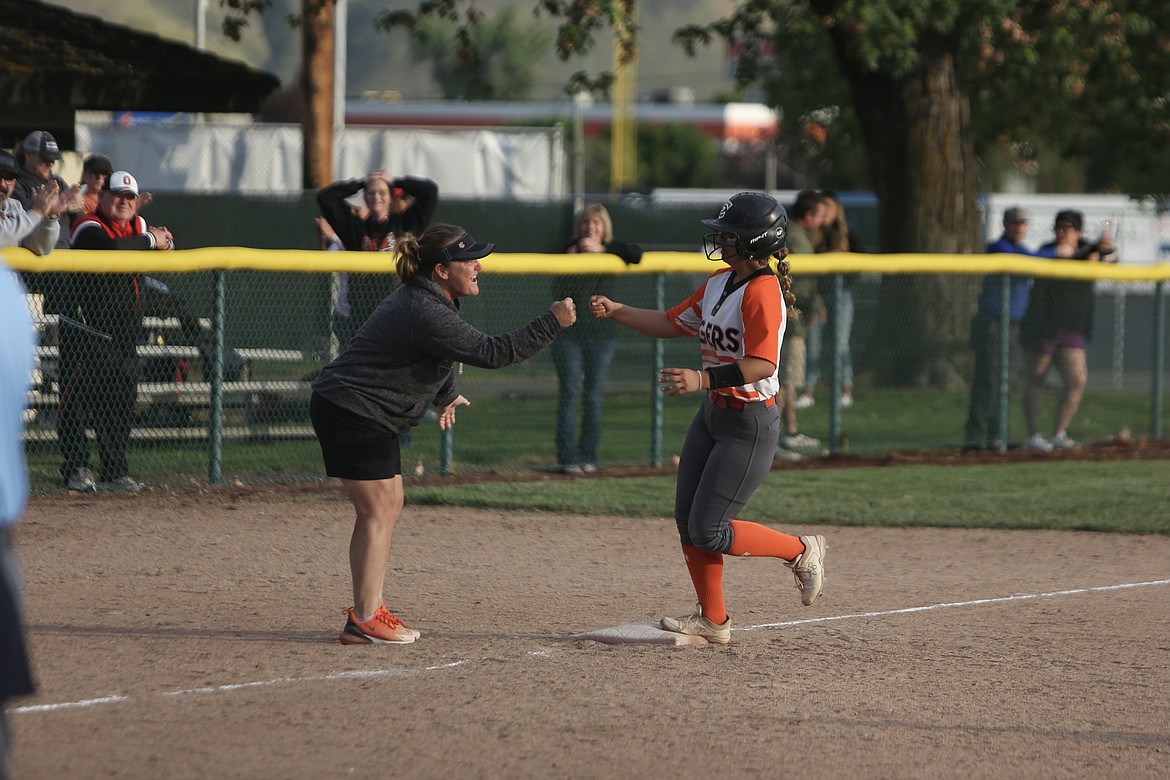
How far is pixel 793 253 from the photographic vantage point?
12.1 metres

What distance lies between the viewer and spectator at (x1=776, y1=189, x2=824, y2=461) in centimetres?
1213

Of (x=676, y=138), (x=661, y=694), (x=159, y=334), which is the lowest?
(x=661, y=694)

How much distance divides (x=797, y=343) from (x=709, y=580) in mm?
6172

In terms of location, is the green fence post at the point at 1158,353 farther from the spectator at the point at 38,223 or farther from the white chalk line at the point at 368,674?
the spectator at the point at 38,223

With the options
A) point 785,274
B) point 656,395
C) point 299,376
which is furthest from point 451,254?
point 656,395

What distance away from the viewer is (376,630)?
20.0ft

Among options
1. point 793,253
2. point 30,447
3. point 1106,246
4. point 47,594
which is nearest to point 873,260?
point 793,253

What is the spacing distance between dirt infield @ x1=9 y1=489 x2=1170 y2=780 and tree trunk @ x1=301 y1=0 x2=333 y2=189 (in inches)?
457

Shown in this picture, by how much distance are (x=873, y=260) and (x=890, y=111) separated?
592 cm

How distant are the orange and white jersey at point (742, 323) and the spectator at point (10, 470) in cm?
327

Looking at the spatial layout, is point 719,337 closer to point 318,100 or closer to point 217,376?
point 217,376

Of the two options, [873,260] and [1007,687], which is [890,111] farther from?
[1007,687]

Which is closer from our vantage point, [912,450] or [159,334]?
[159,334]

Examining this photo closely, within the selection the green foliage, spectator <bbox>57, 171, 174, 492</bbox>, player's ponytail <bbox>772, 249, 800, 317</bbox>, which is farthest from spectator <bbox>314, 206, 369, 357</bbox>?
the green foliage
